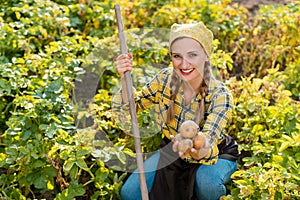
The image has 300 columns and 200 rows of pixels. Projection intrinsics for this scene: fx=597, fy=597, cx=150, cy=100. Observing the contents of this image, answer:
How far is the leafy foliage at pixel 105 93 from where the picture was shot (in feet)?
8.18

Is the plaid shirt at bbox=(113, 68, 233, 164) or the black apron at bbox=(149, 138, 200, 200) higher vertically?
the plaid shirt at bbox=(113, 68, 233, 164)

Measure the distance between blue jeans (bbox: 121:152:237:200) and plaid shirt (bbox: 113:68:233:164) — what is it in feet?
0.26

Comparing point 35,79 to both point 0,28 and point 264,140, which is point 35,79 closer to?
point 0,28

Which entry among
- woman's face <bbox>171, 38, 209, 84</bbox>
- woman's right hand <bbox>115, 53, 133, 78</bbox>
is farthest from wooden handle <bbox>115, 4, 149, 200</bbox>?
woman's face <bbox>171, 38, 209, 84</bbox>

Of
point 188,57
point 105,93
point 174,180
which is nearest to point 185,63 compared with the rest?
point 188,57

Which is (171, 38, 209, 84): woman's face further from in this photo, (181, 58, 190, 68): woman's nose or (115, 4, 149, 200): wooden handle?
(115, 4, 149, 200): wooden handle

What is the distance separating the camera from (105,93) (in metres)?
2.94

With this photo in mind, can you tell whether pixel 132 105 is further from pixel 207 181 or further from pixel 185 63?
pixel 207 181

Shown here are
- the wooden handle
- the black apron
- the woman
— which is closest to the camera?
the wooden handle

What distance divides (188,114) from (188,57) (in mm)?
260

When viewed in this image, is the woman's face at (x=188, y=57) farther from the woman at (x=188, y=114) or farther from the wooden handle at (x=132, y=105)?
the wooden handle at (x=132, y=105)

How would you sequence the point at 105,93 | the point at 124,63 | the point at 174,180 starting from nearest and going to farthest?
the point at 124,63 → the point at 174,180 → the point at 105,93

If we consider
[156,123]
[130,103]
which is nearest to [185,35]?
[130,103]

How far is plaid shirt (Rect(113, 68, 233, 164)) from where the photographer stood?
Answer: 7.53 feet
